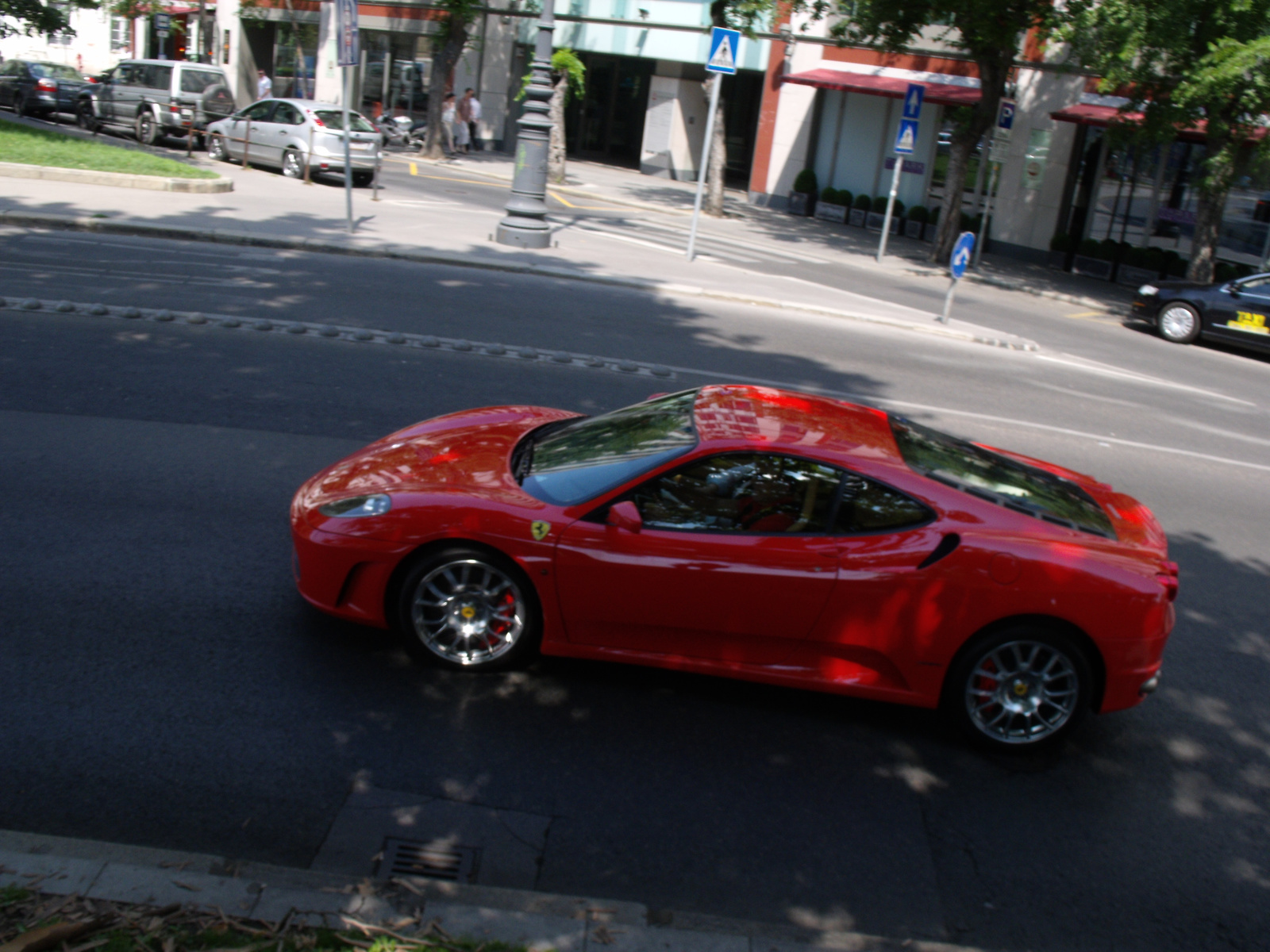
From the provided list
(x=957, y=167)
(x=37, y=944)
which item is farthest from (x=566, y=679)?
(x=957, y=167)

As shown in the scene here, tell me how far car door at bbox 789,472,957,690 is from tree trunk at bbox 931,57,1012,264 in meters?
19.6

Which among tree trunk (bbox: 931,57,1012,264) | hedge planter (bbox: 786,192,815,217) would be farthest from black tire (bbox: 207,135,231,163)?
tree trunk (bbox: 931,57,1012,264)

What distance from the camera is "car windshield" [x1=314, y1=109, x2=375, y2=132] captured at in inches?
966

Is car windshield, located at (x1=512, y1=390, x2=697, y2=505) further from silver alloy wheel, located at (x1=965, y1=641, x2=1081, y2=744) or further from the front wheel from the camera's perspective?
the front wheel

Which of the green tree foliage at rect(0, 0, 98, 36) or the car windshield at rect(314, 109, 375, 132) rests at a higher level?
the green tree foliage at rect(0, 0, 98, 36)

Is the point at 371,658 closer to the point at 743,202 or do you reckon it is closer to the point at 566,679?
the point at 566,679

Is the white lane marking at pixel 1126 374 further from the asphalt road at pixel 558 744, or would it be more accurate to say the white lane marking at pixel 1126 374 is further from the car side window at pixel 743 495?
the car side window at pixel 743 495

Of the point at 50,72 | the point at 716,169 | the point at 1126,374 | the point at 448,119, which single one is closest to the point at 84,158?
the point at 50,72

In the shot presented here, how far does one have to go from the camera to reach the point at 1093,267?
26672mm

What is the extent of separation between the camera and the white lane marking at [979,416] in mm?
10914

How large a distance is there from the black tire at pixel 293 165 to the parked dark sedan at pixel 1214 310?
17.5 m

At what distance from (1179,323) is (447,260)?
12194mm

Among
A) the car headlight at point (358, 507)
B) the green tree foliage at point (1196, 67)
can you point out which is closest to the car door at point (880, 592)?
the car headlight at point (358, 507)

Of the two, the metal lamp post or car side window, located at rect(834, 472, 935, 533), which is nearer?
car side window, located at rect(834, 472, 935, 533)
